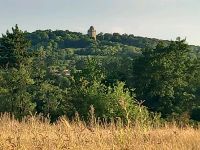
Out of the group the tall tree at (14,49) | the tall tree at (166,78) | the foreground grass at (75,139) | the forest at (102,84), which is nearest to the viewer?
the foreground grass at (75,139)

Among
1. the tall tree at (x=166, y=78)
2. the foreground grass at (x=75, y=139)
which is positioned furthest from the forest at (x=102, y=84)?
the foreground grass at (x=75, y=139)

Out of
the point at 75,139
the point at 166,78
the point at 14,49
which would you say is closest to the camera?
the point at 75,139

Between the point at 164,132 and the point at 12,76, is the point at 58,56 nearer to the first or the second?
the point at 12,76

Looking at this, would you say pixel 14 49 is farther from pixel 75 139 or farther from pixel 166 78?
pixel 75 139

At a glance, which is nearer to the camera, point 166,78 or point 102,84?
point 102,84

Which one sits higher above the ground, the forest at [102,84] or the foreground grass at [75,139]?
the foreground grass at [75,139]

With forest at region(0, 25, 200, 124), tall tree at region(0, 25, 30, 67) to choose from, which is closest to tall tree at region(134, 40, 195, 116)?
forest at region(0, 25, 200, 124)

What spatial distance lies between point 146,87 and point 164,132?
1878 inches

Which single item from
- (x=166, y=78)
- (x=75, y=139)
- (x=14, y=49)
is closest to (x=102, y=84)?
(x=166, y=78)

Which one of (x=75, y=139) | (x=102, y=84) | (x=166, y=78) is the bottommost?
(x=166, y=78)

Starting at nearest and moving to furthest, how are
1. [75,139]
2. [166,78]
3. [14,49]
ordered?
[75,139], [166,78], [14,49]

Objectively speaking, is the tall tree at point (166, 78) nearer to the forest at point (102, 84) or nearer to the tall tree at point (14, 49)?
the forest at point (102, 84)

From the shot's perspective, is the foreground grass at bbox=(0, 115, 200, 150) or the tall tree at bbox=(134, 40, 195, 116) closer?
the foreground grass at bbox=(0, 115, 200, 150)

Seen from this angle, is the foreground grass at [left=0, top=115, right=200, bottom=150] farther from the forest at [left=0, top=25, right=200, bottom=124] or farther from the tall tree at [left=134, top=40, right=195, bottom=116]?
the tall tree at [left=134, top=40, right=195, bottom=116]
